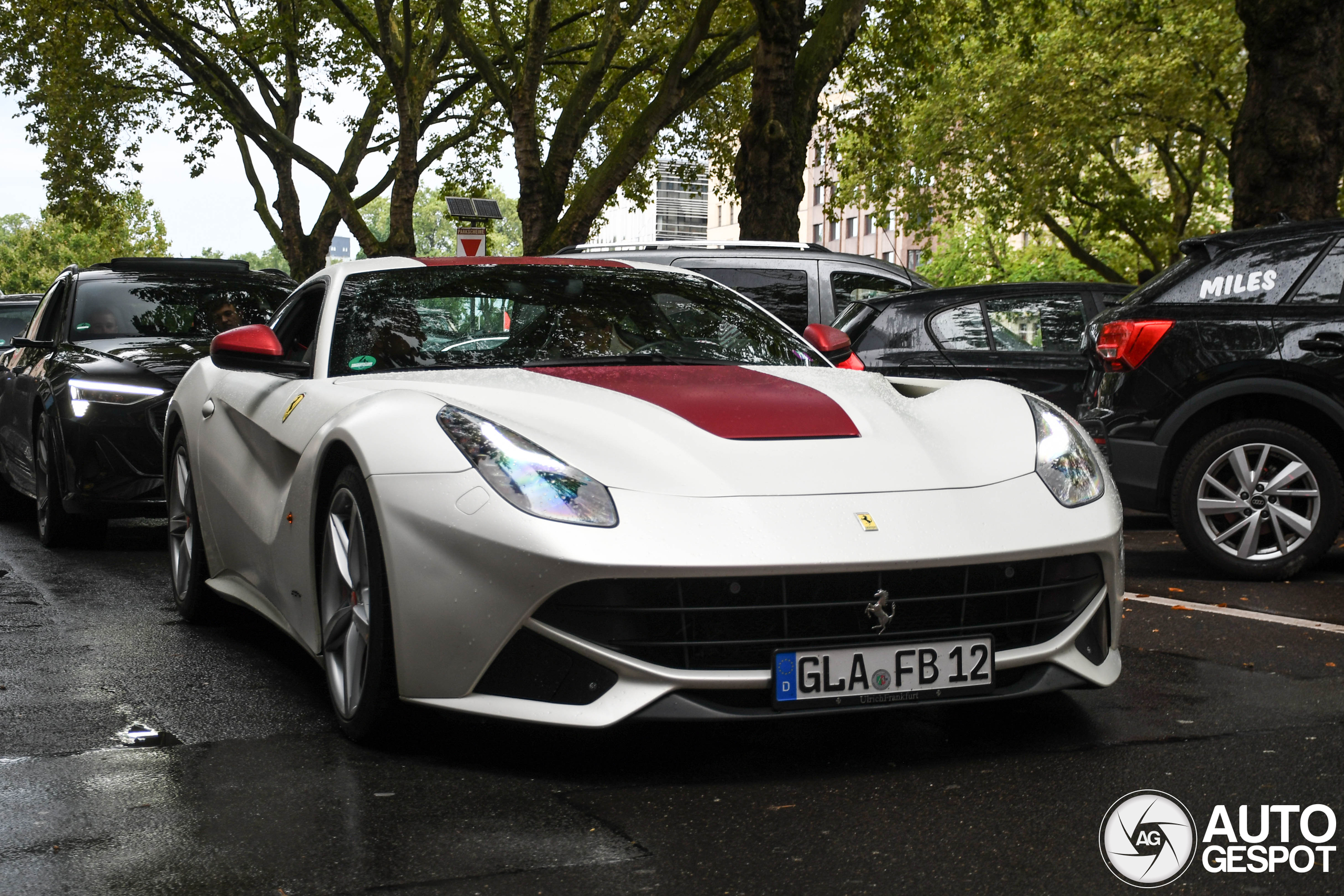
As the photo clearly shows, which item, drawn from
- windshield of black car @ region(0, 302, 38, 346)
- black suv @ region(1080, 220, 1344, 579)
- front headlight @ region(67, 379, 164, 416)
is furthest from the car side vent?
windshield of black car @ region(0, 302, 38, 346)

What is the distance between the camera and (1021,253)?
53.0 meters

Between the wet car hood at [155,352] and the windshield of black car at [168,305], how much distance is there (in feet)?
0.43

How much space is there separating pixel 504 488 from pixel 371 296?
1595 millimetres

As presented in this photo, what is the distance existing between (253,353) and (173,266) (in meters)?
5.57

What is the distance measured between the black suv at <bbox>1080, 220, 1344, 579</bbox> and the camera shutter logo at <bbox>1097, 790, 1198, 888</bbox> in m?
4.00

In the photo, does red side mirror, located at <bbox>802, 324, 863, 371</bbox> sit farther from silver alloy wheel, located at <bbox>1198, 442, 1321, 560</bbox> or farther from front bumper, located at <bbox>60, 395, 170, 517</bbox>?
front bumper, located at <bbox>60, 395, 170, 517</bbox>

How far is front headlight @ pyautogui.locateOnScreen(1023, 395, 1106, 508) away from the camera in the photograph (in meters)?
4.11

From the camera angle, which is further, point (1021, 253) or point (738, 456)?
point (1021, 253)

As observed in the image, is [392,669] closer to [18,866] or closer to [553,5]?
[18,866]

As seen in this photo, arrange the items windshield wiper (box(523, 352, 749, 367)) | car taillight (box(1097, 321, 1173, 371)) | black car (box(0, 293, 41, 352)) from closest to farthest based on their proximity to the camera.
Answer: windshield wiper (box(523, 352, 749, 367)) → car taillight (box(1097, 321, 1173, 371)) → black car (box(0, 293, 41, 352))

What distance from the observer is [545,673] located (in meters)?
3.71

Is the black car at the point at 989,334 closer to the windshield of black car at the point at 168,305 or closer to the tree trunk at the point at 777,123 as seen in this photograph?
the windshield of black car at the point at 168,305

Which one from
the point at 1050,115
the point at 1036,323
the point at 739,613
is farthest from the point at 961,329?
the point at 1050,115

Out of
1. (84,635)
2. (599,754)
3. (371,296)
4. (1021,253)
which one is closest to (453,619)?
(599,754)
